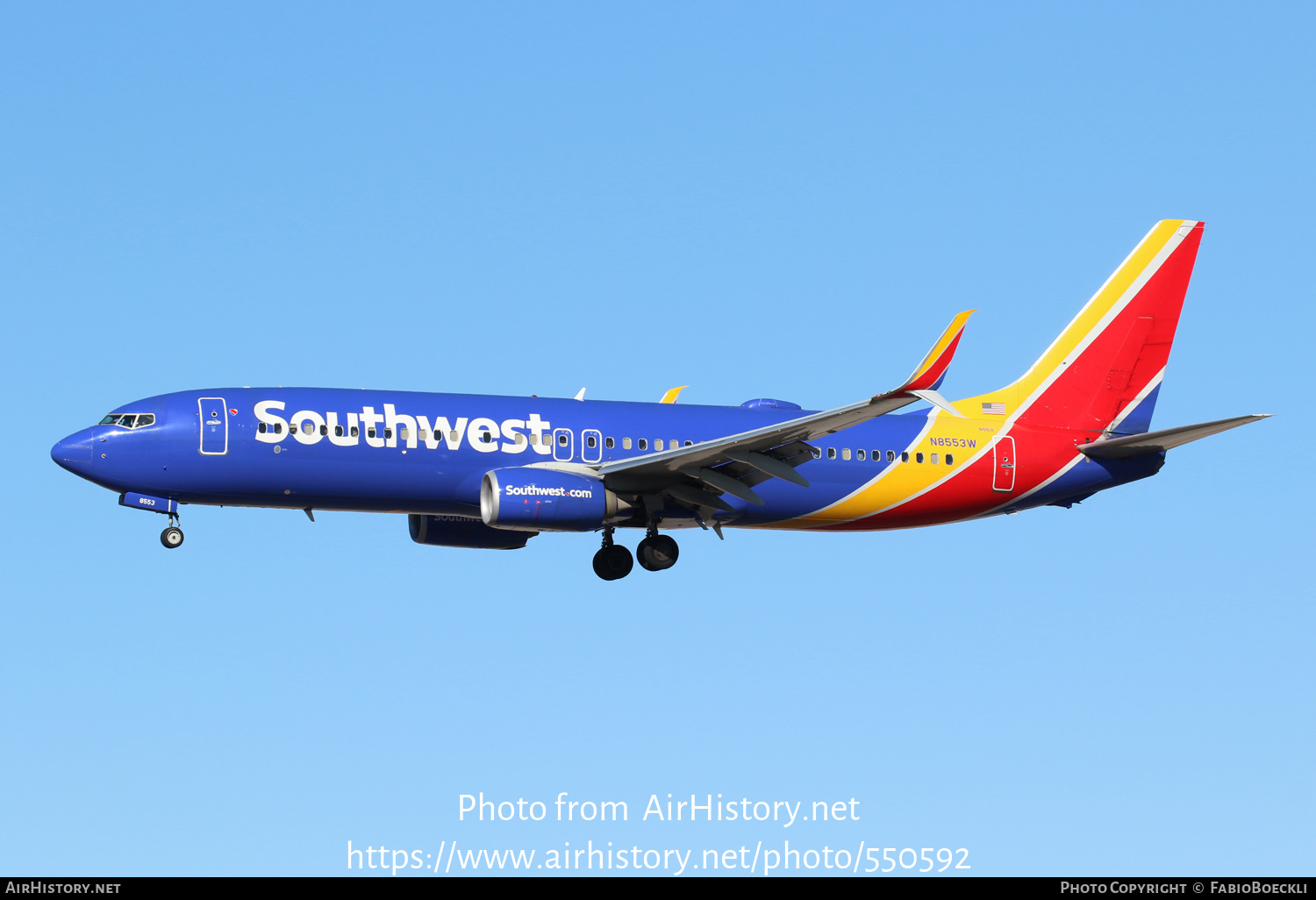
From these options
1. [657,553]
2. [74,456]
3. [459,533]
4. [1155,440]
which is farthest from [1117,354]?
[74,456]

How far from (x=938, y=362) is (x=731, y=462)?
9.14 meters

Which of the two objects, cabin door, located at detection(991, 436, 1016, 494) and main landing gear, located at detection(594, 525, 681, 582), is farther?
cabin door, located at detection(991, 436, 1016, 494)

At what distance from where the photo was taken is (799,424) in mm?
42594

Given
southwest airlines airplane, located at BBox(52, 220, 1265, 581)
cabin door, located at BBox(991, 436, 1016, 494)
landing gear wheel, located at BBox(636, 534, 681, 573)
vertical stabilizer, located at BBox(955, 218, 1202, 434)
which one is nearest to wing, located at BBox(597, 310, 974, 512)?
southwest airlines airplane, located at BBox(52, 220, 1265, 581)

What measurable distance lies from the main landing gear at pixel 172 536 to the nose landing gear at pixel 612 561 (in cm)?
1121

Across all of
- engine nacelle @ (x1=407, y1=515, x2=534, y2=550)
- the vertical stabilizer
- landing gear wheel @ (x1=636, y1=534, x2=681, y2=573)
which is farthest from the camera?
the vertical stabilizer

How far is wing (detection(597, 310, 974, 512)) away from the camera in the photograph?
42209 mm

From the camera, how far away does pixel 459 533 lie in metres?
49.8

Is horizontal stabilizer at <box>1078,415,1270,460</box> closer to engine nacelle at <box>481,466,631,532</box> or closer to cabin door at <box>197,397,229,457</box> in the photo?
engine nacelle at <box>481,466,631,532</box>

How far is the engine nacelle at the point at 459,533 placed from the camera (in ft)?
163

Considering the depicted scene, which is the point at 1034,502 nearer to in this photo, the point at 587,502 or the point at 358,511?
the point at 587,502

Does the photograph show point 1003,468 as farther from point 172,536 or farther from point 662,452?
point 172,536

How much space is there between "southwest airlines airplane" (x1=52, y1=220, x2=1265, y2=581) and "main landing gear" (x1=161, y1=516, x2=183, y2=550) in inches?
1.9

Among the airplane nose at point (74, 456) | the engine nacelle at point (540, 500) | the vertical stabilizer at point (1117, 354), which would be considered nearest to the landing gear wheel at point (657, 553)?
the engine nacelle at point (540, 500)
